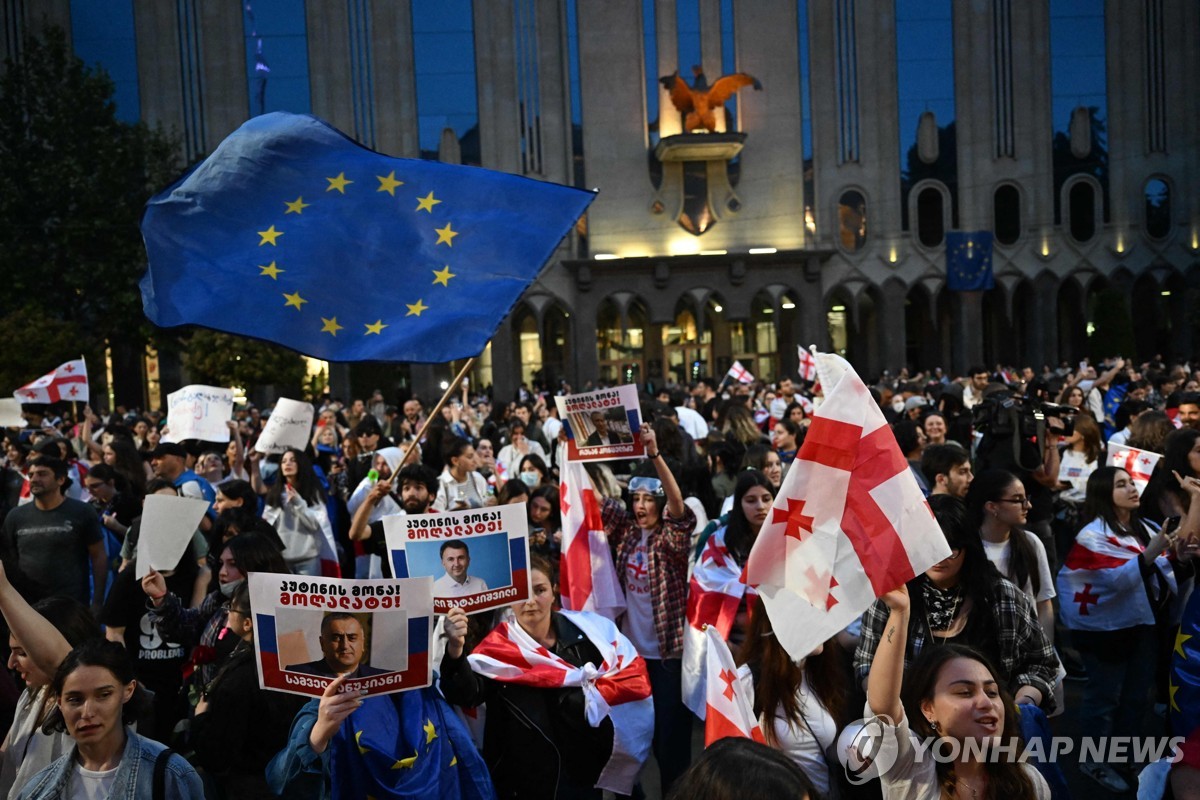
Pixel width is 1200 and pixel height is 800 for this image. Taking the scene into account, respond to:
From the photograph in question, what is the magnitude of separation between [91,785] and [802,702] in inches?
89.9

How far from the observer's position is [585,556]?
5.73 m

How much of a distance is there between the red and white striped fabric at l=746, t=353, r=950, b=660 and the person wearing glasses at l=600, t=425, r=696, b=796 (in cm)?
220

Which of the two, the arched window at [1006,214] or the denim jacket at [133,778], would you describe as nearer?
the denim jacket at [133,778]

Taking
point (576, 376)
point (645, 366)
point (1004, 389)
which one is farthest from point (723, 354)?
point (1004, 389)

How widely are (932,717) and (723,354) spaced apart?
34.3 metres

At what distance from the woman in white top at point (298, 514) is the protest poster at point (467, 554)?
322cm

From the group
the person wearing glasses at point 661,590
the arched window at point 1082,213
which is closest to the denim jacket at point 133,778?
the person wearing glasses at point 661,590

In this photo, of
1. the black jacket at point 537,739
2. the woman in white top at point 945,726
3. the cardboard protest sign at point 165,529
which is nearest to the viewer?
the woman in white top at point 945,726

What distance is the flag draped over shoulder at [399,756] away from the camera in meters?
3.49

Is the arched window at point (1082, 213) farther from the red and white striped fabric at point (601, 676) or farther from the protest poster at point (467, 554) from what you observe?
the protest poster at point (467, 554)

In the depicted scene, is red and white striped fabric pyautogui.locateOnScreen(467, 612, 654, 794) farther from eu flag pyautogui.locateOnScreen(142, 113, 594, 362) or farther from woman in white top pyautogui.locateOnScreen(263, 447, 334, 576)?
woman in white top pyautogui.locateOnScreen(263, 447, 334, 576)

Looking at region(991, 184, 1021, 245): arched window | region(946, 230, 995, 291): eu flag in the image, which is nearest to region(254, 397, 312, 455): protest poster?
region(946, 230, 995, 291): eu flag

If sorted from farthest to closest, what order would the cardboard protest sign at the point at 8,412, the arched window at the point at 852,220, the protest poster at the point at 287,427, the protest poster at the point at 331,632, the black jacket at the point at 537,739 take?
the arched window at the point at 852,220 < the cardboard protest sign at the point at 8,412 < the protest poster at the point at 287,427 < the black jacket at the point at 537,739 < the protest poster at the point at 331,632

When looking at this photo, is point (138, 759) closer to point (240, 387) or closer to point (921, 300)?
point (240, 387)
